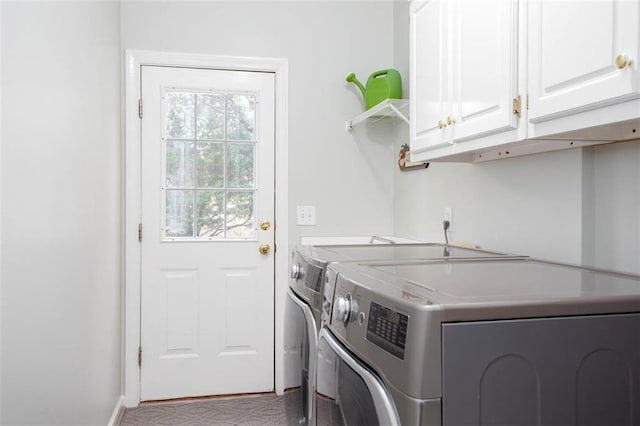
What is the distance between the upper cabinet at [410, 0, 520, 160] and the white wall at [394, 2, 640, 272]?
291mm

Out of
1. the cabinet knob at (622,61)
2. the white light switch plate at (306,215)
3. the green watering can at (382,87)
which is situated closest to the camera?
the cabinet knob at (622,61)

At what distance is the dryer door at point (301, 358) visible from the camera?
1.50 metres

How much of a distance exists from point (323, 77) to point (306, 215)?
88cm

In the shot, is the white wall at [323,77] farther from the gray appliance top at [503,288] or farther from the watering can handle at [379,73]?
the gray appliance top at [503,288]

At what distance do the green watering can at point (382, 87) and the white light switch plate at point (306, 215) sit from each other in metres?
0.72

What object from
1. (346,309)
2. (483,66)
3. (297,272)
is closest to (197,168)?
(297,272)

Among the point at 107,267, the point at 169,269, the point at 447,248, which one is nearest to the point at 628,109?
the point at 447,248

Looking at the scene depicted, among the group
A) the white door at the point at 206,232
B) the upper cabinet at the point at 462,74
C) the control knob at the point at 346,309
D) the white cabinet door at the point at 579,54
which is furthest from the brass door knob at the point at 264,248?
the white cabinet door at the point at 579,54

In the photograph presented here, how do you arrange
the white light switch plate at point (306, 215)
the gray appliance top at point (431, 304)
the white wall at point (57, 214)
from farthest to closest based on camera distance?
the white light switch plate at point (306, 215)
the white wall at point (57, 214)
the gray appliance top at point (431, 304)

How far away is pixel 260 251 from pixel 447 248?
4.24ft

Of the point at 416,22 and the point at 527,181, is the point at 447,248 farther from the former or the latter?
the point at 416,22

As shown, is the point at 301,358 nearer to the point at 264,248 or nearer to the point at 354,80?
the point at 264,248

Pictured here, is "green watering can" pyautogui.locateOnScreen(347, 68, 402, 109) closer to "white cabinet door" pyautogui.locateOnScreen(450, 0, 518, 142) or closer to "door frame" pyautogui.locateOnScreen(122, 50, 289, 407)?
"door frame" pyautogui.locateOnScreen(122, 50, 289, 407)

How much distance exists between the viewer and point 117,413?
2.55 metres
